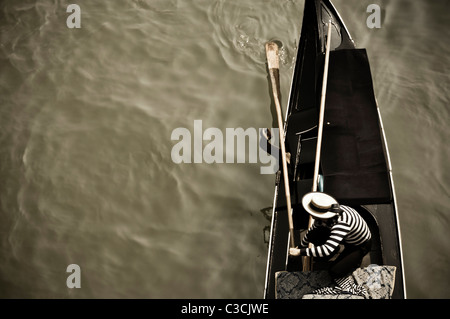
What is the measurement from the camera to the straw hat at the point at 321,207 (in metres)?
2.77

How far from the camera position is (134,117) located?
5137 millimetres

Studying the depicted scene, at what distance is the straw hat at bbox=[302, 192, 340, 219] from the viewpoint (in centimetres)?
277

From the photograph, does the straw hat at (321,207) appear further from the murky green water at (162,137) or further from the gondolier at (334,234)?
the murky green water at (162,137)

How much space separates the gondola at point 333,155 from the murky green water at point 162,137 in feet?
2.22

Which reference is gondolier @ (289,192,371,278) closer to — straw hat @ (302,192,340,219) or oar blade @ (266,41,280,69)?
straw hat @ (302,192,340,219)

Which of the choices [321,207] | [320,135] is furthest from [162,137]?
[321,207]

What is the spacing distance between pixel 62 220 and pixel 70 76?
2.22 meters

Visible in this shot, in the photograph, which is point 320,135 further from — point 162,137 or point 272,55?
point 162,137

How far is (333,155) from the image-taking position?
12.0ft

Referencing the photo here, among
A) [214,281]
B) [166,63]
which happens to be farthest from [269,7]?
[214,281]

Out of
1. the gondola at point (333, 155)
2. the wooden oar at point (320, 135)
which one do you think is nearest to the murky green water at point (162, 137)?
the gondola at point (333, 155)

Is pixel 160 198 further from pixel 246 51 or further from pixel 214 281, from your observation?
pixel 246 51

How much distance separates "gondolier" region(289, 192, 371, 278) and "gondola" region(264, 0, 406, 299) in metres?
0.34

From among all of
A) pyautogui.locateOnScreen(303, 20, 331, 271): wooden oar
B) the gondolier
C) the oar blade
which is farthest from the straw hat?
the oar blade
